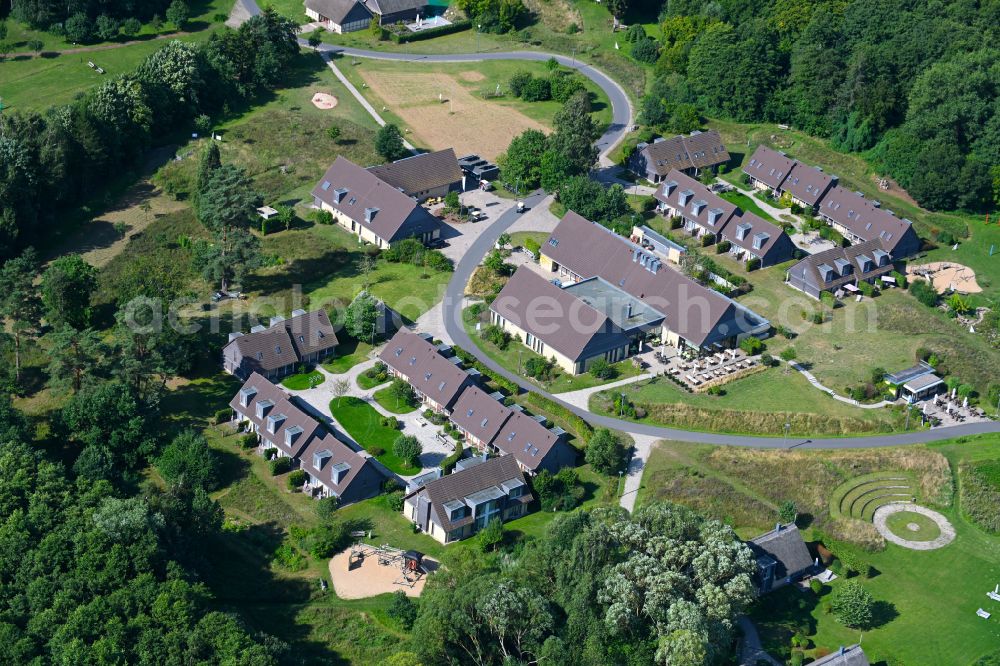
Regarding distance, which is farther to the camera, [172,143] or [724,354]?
[172,143]

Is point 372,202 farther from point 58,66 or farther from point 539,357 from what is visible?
point 58,66

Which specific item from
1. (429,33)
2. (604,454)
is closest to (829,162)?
A: (429,33)

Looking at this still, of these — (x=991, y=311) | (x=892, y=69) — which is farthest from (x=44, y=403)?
(x=892, y=69)

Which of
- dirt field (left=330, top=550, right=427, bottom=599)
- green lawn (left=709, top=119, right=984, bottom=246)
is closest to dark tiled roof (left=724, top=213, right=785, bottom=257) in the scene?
green lawn (left=709, top=119, right=984, bottom=246)

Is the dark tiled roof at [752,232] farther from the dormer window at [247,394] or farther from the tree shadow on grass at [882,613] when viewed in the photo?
the dormer window at [247,394]

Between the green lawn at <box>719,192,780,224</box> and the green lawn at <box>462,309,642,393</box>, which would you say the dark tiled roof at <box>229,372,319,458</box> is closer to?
the green lawn at <box>462,309,642,393</box>

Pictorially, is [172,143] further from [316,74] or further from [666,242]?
[666,242]
